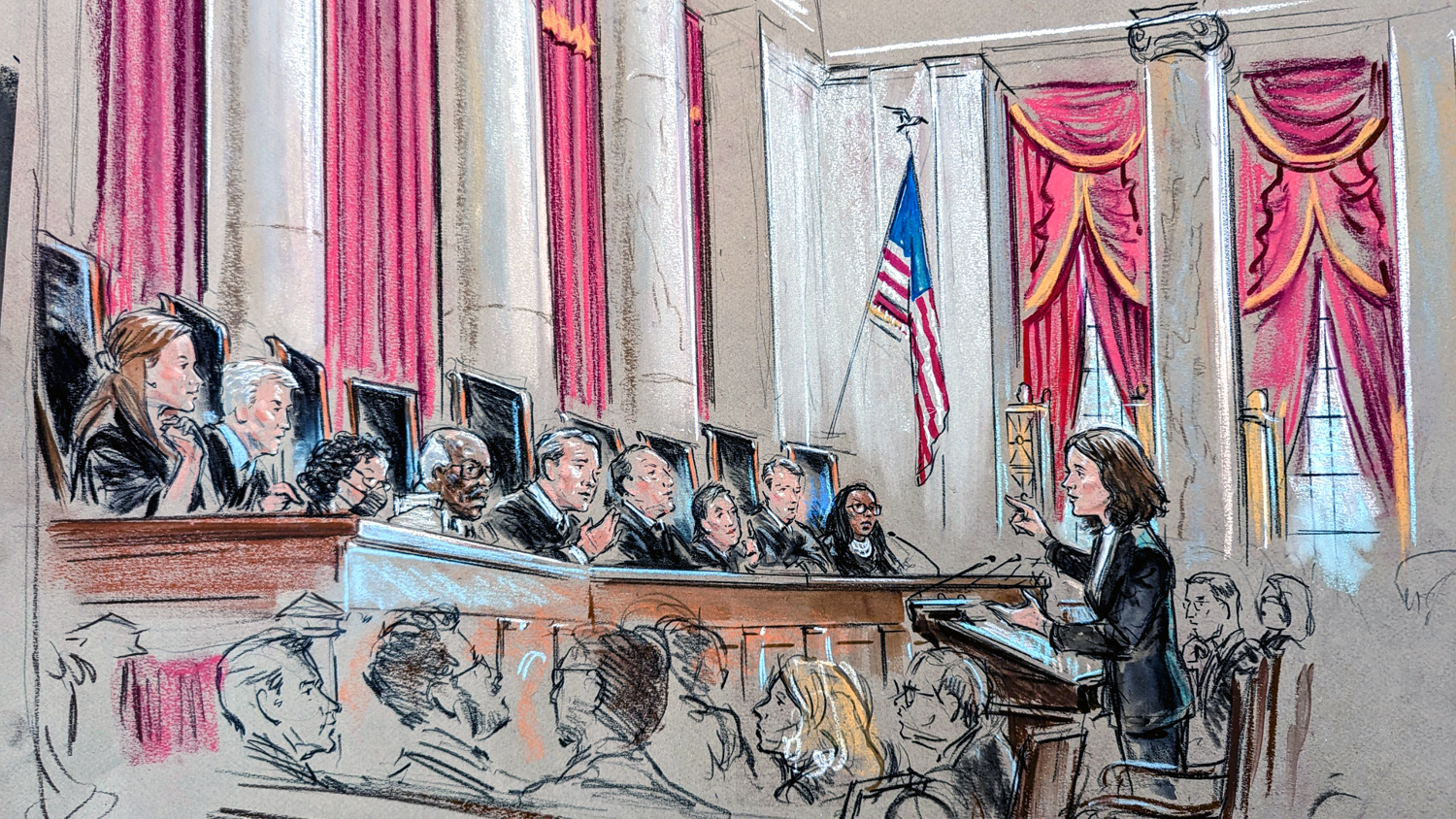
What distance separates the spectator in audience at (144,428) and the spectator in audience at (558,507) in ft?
3.02

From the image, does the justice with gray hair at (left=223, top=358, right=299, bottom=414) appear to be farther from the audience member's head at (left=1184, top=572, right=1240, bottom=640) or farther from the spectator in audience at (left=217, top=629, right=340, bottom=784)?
the audience member's head at (left=1184, top=572, right=1240, bottom=640)

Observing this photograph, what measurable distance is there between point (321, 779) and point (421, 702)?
14.4 inches

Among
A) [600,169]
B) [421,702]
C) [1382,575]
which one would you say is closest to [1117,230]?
[1382,575]

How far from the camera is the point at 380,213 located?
3.55 meters

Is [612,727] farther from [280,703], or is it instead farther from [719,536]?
[280,703]

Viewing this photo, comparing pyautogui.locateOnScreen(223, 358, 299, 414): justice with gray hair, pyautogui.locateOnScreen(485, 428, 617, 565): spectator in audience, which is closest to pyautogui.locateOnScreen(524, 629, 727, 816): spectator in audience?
pyautogui.locateOnScreen(485, 428, 617, 565): spectator in audience

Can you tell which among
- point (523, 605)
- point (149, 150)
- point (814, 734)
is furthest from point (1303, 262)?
point (149, 150)

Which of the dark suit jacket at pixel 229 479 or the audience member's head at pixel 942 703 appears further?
the audience member's head at pixel 942 703

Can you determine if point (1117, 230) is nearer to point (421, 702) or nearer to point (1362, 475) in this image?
point (1362, 475)

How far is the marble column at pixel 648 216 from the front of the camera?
3.72 metres

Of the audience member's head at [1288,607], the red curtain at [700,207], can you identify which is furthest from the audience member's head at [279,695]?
the audience member's head at [1288,607]

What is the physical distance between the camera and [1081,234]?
12.5ft

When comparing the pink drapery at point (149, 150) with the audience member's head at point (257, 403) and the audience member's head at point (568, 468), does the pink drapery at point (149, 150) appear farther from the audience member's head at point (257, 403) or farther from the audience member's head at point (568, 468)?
the audience member's head at point (568, 468)

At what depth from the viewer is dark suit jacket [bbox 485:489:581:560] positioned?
11.5 ft
